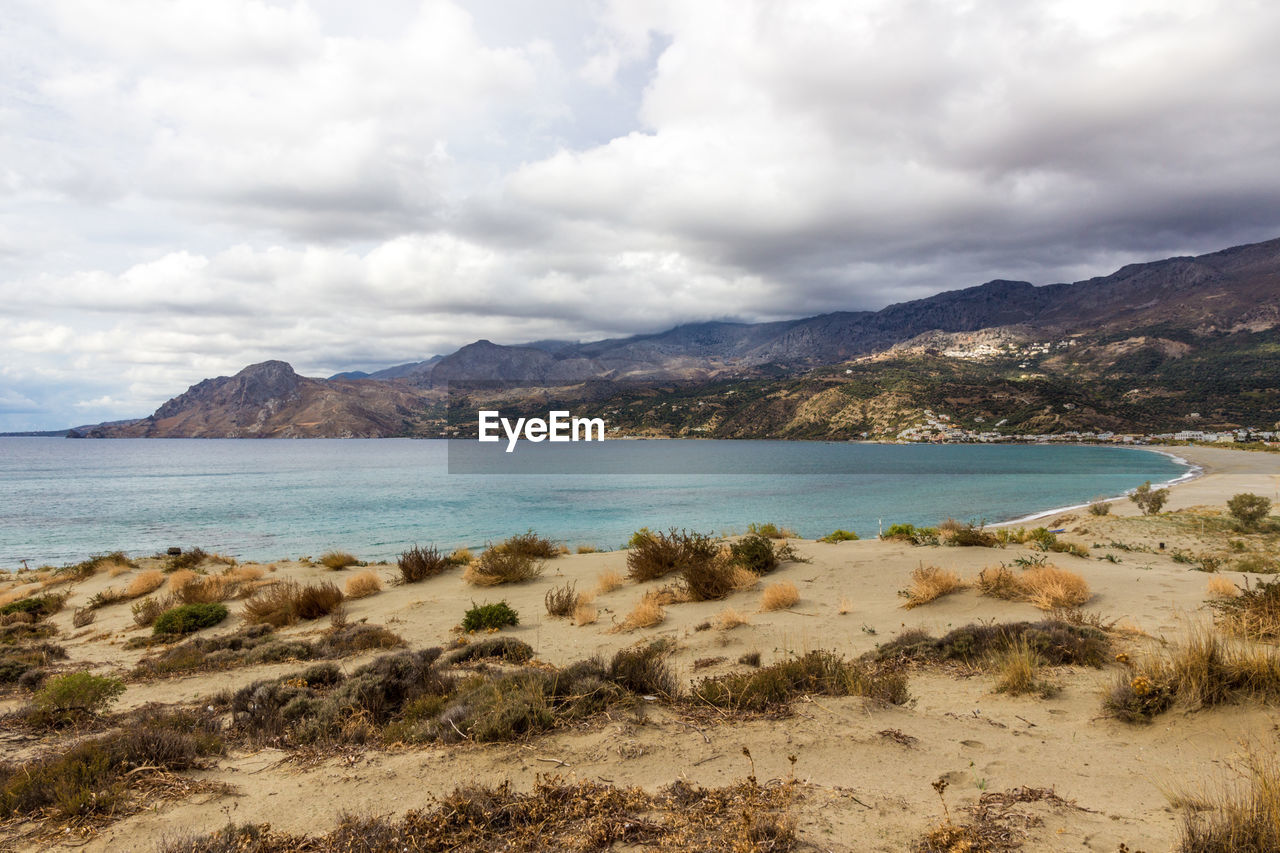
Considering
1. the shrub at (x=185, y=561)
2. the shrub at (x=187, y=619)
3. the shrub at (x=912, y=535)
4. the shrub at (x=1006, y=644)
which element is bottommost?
the shrub at (x=185, y=561)

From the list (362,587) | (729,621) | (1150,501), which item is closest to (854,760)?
(729,621)

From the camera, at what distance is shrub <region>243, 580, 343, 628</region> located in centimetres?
1210

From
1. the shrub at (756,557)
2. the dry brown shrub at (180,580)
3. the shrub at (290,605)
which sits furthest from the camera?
the dry brown shrub at (180,580)

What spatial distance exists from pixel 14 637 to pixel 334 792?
13172 mm

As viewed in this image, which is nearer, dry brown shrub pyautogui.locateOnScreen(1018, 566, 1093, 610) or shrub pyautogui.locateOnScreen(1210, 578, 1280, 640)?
shrub pyautogui.locateOnScreen(1210, 578, 1280, 640)

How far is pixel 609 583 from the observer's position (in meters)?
13.5

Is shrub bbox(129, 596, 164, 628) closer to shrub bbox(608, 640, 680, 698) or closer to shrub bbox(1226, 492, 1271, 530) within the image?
shrub bbox(608, 640, 680, 698)

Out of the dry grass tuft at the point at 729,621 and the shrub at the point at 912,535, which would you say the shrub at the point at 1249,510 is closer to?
the shrub at the point at 912,535

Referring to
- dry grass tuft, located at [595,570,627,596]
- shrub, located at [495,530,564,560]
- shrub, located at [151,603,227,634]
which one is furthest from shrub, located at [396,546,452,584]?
dry grass tuft, located at [595,570,627,596]

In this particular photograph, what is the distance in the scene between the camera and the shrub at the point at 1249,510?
21.2 meters

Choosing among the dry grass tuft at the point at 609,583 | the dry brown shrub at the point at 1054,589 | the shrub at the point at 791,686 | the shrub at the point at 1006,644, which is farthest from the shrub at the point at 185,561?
the dry brown shrub at the point at 1054,589

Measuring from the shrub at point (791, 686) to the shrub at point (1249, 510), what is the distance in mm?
24757

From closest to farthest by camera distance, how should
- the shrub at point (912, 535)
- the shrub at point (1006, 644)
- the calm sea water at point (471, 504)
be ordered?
the shrub at point (1006, 644), the shrub at point (912, 535), the calm sea water at point (471, 504)

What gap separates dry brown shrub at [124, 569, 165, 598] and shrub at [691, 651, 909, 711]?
17.5m
